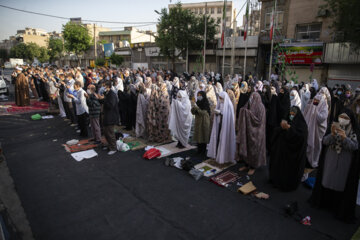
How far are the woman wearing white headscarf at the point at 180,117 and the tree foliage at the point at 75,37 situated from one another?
85.0 feet

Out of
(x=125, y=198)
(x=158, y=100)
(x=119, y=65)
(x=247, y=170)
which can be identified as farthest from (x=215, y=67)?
(x=125, y=198)

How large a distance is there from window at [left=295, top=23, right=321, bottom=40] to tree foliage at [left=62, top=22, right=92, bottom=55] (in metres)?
23.3

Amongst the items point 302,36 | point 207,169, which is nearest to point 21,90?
point 207,169

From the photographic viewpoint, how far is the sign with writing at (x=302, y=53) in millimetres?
16969

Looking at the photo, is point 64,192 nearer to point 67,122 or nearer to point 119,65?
point 67,122

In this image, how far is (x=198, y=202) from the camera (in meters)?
4.10

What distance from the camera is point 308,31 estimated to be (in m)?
18.0

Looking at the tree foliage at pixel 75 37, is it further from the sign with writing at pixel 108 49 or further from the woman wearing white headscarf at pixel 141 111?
the woman wearing white headscarf at pixel 141 111

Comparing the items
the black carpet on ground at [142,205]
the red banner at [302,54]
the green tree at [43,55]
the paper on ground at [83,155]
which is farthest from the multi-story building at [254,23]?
the green tree at [43,55]

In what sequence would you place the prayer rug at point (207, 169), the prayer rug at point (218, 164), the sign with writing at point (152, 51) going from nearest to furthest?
1. the prayer rug at point (207, 169)
2. the prayer rug at point (218, 164)
3. the sign with writing at point (152, 51)

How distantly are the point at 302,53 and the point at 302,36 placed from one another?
62.3 inches

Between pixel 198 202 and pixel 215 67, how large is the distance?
879 inches

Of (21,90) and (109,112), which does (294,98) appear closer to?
(109,112)

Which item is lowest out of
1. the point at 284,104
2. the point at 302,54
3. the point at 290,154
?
the point at 290,154
